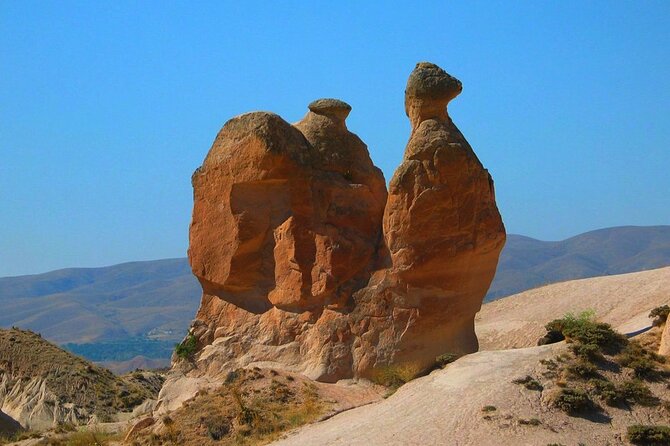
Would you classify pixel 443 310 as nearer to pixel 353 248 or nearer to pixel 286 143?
pixel 353 248

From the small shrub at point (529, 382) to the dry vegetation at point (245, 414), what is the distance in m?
3.97

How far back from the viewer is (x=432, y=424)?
19.1 meters

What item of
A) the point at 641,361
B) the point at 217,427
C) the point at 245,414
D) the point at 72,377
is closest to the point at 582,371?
the point at 641,361

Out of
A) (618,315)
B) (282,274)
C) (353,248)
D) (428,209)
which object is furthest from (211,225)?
(618,315)

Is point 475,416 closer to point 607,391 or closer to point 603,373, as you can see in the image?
point 607,391

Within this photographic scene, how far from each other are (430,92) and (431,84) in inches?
7.8

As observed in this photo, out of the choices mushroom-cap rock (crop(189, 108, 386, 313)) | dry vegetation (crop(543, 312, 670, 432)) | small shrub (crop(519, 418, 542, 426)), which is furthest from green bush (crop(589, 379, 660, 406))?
mushroom-cap rock (crop(189, 108, 386, 313))

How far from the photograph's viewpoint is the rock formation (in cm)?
2259

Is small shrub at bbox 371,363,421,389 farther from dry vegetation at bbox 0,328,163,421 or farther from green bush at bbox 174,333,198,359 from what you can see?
dry vegetation at bbox 0,328,163,421

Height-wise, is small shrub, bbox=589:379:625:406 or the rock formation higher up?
the rock formation

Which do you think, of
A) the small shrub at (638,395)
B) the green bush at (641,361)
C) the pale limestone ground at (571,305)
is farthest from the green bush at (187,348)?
the small shrub at (638,395)

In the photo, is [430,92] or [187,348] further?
[187,348]

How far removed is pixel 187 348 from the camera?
2538 cm

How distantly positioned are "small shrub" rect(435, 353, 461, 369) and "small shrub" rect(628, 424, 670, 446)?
478 centimetres
